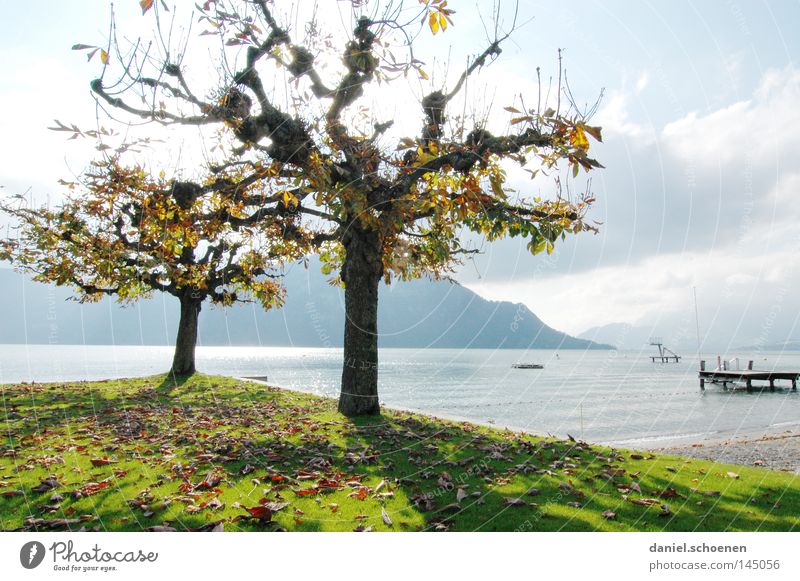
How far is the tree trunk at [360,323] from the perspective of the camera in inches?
512

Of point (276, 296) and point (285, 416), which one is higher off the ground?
point (276, 296)

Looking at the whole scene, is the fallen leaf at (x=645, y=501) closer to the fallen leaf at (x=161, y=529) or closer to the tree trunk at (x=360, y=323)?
the fallen leaf at (x=161, y=529)

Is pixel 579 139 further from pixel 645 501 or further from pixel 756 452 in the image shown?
pixel 756 452

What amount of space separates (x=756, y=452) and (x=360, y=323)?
17.4 metres

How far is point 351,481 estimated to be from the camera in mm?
7078

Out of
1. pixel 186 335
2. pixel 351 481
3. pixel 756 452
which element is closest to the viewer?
pixel 351 481

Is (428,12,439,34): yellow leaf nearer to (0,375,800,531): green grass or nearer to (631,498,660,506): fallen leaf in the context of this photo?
(0,375,800,531): green grass

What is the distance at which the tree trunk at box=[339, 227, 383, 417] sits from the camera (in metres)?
13.0

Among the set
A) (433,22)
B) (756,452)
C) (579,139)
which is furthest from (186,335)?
(756,452)

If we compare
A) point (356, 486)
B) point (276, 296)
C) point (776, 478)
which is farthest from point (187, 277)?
point (776, 478)

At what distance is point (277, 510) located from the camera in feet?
18.8

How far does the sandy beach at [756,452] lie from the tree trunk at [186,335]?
21965mm
